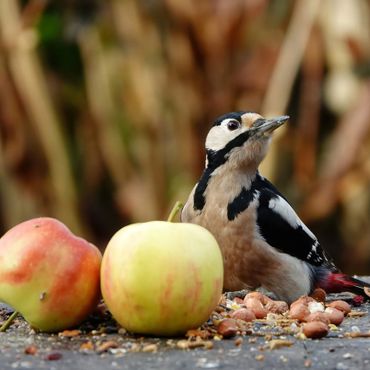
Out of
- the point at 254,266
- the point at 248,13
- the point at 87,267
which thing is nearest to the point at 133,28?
the point at 248,13

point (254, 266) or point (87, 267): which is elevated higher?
point (87, 267)

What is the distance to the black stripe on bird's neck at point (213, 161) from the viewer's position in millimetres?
3926

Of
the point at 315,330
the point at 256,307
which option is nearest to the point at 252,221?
the point at 256,307

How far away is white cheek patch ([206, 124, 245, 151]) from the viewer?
13.0 feet

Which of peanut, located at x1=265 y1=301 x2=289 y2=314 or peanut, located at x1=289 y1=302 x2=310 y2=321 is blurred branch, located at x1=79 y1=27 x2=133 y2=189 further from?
peanut, located at x1=289 y1=302 x2=310 y2=321

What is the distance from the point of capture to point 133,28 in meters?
7.21

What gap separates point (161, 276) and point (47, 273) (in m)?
0.30

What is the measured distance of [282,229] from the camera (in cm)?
393

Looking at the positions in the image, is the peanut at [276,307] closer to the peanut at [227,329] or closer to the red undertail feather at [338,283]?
the peanut at [227,329]

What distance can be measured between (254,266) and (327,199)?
2.97 m

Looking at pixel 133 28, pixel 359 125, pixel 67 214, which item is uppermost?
pixel 133 28

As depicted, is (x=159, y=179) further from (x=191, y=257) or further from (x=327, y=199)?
(x=191, y=257)

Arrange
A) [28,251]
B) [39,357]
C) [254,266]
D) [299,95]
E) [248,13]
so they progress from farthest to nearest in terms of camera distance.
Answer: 1. [299,95]
2. [248,13]
3. [254,266]
4. [28,251]
5. [39,357]

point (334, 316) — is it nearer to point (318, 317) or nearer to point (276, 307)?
point (318, 317)
